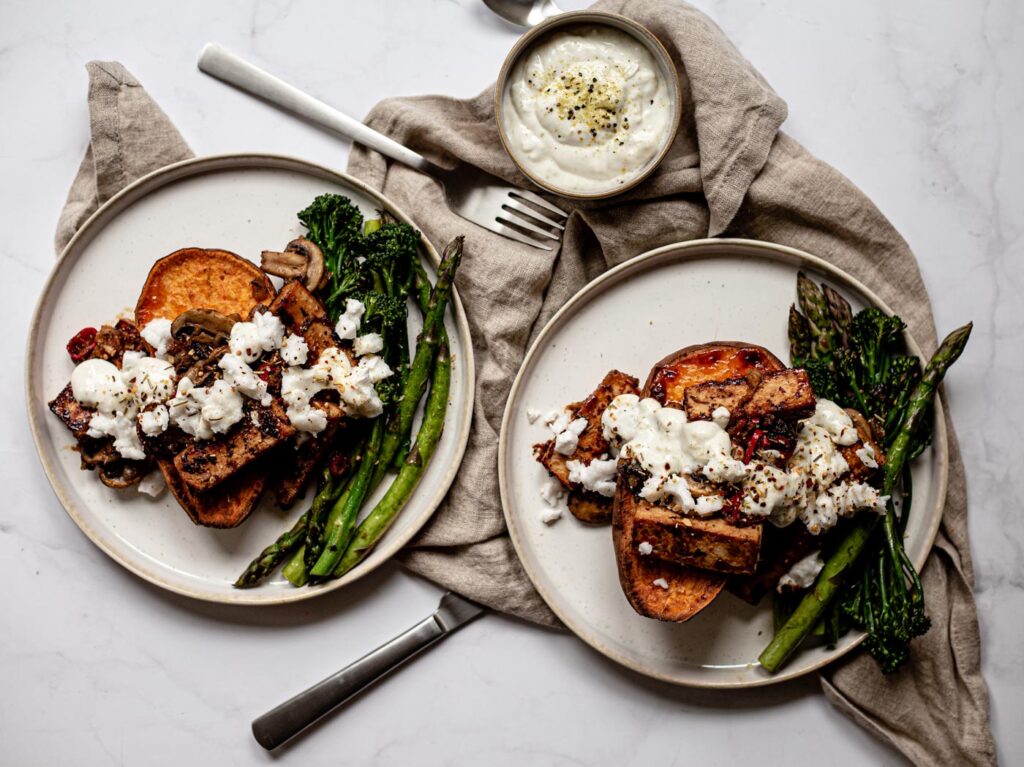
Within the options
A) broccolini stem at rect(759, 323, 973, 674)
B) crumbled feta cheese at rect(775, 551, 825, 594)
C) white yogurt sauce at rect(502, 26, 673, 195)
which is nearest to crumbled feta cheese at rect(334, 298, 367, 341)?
white yogurt sauce at rect(502, 26, 673, 195)

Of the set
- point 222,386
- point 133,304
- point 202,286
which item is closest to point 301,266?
point 202,286

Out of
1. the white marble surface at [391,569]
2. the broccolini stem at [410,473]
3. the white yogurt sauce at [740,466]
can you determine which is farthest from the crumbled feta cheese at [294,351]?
the white yogurt sauce at [740,466]

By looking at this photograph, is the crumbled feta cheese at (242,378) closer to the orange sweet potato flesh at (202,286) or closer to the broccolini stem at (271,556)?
the orange sweet potato flesh at (202,286)

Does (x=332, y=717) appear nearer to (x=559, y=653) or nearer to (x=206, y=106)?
(x=559, y=653)

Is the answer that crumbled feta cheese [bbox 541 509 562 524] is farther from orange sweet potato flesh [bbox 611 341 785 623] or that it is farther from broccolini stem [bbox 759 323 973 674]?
broccolini stem [bbox 759 323 973 674]

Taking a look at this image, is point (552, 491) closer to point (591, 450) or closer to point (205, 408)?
point (591, 450)

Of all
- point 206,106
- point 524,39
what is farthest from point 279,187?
point 524,39

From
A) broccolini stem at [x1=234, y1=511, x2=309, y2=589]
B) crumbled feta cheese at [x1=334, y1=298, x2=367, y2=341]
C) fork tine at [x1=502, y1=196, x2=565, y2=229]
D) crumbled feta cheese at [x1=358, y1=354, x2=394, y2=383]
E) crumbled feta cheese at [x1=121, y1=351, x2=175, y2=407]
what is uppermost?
fork tine at [x1=502, y1=196, x2=565, y2=229]
